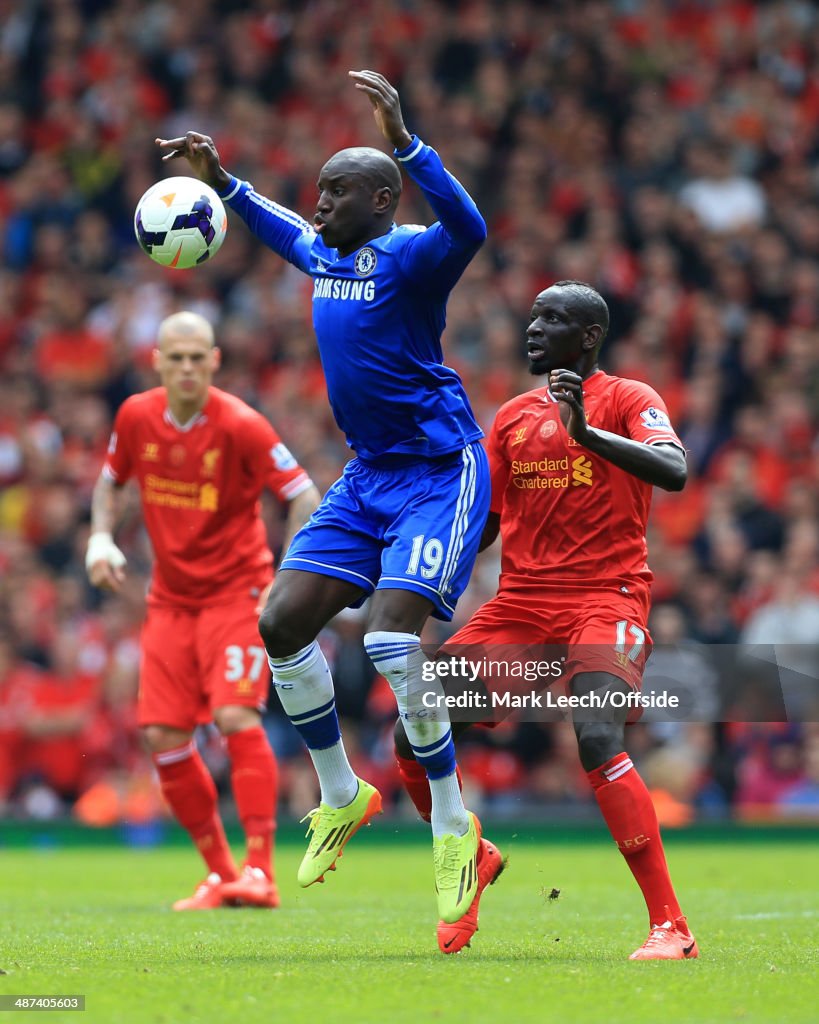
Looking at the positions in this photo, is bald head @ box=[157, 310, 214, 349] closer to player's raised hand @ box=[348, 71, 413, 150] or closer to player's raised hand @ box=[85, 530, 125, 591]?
player's raised hand @ box=[85, 530, 125, 591]

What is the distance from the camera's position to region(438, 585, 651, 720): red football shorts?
638 centimetres

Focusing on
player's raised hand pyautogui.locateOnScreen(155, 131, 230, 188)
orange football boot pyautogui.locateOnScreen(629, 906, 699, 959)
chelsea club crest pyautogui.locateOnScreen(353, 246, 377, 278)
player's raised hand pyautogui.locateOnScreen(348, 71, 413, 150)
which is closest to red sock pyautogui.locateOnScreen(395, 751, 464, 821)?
orange football boot pyautogui.locateOnScreen(629, 906, 699, 959)

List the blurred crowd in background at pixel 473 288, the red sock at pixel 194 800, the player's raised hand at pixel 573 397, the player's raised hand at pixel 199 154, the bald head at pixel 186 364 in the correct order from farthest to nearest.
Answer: the blurred crowd in background at pixel 473 288, the bald head at pixel 186 364, the red sock at pixel 194 800, the player's raised hand at pixel 199 154, the player's raised hand at pixel 573 397

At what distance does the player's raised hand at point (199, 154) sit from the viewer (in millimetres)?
7004

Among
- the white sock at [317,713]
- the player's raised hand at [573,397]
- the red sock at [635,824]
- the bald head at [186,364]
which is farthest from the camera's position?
the bald head at [186,364]

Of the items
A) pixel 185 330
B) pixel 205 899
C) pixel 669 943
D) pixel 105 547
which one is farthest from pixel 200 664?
pixel 669 943

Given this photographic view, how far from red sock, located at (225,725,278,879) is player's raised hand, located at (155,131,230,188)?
294cm

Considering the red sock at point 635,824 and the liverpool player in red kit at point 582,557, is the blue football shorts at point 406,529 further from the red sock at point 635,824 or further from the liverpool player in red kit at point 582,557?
the red sock at point 635,824

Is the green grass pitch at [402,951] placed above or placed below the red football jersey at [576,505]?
below

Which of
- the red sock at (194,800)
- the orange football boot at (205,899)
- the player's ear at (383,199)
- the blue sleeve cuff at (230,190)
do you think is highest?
the blue sleeve cuff at (230,190)

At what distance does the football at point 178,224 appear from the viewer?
725 cm

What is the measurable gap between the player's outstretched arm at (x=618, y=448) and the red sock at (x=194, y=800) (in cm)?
363

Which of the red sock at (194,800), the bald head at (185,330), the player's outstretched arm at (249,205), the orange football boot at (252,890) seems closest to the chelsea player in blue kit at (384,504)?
the player's outstretched arm at (249,205)

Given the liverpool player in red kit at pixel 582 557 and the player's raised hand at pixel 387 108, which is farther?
the liverpool player in red kit at pixel 582 557
